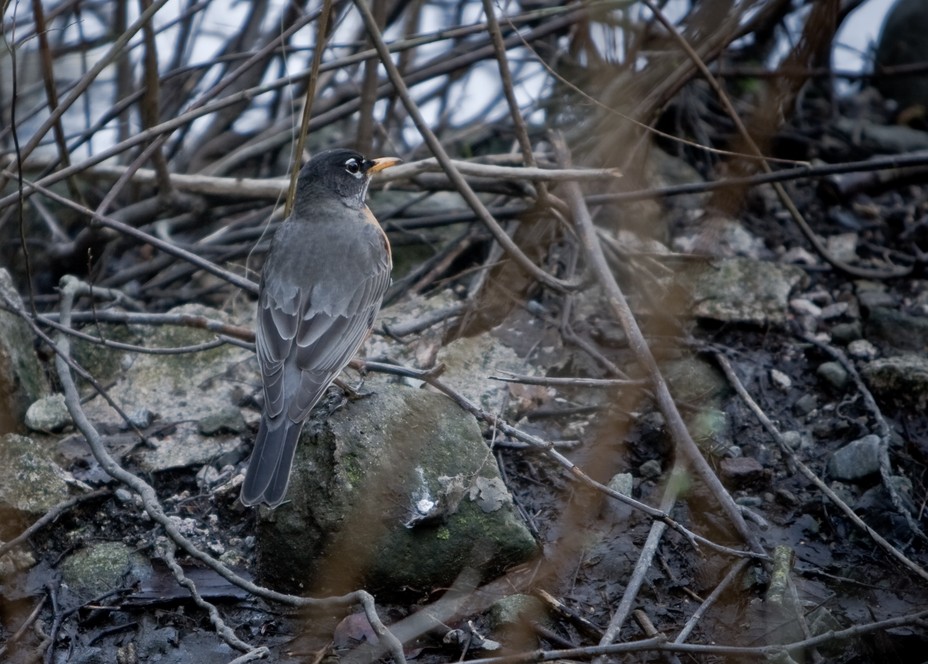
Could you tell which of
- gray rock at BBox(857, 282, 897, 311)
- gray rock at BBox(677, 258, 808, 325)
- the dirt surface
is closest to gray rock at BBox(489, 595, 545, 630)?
the dirt surface

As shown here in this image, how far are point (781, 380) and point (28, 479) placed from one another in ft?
11.4

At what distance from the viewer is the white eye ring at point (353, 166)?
17.2ft

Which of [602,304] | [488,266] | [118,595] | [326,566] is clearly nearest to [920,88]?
[602,304]

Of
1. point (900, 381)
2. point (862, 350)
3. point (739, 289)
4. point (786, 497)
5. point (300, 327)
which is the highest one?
point (300, 327)

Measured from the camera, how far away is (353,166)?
5.25 meters

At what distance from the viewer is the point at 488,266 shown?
17.5ft

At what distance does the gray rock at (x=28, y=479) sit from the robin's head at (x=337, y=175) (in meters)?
1.78

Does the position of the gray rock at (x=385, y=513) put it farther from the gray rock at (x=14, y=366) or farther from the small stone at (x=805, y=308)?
the small stone at (x=805, y=308)

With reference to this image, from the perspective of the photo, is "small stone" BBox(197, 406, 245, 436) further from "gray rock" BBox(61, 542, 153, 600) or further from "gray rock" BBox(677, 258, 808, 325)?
"gray rock" BBox(677, 258, 808, 325)

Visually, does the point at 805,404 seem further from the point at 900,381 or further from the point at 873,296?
the point at 873,296

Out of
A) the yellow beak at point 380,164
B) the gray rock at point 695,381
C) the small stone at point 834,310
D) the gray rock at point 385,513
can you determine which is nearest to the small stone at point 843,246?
the small stone at point 834,310

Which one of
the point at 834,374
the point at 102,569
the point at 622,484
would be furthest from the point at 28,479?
the point at 834,374

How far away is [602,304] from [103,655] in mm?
3152

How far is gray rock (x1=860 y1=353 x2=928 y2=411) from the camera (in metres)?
4.73
